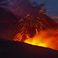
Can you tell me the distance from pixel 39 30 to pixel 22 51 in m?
1.44

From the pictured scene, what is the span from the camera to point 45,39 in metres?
6.43

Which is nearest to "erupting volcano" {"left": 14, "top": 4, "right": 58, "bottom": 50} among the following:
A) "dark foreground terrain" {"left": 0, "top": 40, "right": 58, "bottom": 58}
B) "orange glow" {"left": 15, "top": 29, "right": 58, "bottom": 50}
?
"orange glow" {"left": 15, "top": 29, "right": 58, "bottom": 50}

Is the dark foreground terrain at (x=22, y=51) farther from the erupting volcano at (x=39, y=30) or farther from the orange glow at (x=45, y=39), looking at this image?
the erupting volcano at (x=39, y=30)

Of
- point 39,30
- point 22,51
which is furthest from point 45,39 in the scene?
point 22,51

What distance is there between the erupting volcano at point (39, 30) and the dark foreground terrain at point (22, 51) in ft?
2.56

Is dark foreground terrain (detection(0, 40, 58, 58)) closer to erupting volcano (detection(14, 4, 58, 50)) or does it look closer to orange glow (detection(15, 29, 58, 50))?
orange glow (detection(15, 29, 58, 50))

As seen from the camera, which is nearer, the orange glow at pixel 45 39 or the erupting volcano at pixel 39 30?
the orange glow at pixel 45 39

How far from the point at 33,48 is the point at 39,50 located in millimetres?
140

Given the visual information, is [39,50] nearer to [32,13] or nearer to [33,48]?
[33,48]

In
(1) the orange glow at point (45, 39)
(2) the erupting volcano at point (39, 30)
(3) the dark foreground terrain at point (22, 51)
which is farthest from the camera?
(2) the erupting volcano at point (39, 30)

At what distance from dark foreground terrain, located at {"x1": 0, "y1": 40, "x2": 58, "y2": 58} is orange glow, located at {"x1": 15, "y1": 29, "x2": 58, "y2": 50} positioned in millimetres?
666

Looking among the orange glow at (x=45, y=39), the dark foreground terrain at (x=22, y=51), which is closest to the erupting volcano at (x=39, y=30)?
the orange glow at (x=45, y=39)

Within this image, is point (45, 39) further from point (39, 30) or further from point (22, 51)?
point (22, 51)

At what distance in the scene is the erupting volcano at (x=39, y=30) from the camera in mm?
6260
